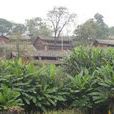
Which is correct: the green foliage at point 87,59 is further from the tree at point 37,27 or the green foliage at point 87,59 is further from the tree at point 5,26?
the tree at point 5,26

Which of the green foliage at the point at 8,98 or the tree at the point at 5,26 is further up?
Result: the tree at the point at 5,26

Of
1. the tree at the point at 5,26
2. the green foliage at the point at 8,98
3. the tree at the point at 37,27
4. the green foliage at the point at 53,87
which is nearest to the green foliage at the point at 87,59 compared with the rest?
the green foliage at the point at 53,87

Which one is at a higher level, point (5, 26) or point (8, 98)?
point (5, 26)

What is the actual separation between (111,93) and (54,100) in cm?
227

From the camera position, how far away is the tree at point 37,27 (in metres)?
68.3

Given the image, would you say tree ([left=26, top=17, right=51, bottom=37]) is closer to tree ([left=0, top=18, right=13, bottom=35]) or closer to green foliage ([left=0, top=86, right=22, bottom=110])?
tree ([left=0, top=18, right=13, bottom=35])

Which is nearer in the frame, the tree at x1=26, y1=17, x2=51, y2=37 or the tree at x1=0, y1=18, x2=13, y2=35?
the tree at x1=26, y1=17, x2=51, y2=37

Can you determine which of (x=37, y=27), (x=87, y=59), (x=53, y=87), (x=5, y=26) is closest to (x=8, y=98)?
(x=53, y=87)

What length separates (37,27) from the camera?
71.2 meters

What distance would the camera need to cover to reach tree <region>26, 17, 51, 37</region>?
6826 cm

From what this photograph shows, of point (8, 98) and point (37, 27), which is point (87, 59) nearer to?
point (8, 98)

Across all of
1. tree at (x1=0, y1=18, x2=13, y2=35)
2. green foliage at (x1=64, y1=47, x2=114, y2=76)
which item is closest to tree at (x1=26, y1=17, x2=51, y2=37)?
tree at (x1=0, y1=18, x2=13, y2=35)

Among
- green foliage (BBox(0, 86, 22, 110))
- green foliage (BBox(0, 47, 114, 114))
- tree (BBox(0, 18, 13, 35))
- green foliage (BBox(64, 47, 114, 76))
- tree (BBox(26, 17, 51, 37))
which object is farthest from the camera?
tree (BBox(0, 18, 13, 35))

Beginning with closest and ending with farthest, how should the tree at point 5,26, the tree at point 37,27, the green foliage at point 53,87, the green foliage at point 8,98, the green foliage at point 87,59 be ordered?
the green foliage at point 8,98 → the green foliage at point 53,87 → the green foliage at point 87,59 → the tree at point 37,27 → the tree at point 5,26
